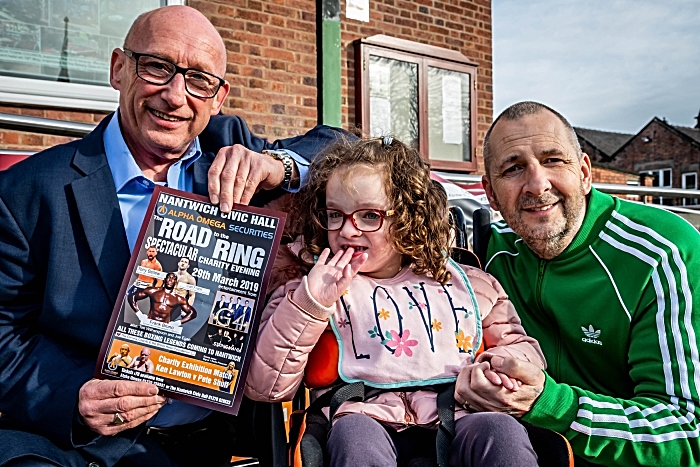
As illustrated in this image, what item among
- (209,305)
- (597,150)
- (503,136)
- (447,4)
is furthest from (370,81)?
(597,150)

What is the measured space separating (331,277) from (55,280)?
798mm

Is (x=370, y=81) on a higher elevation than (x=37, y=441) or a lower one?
higher

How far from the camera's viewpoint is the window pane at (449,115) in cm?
777

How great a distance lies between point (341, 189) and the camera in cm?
199

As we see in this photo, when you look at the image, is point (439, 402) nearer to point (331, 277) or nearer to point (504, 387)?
point (504, 387)

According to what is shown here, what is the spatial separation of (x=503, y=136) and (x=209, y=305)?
115 cm

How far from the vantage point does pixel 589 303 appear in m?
1.98

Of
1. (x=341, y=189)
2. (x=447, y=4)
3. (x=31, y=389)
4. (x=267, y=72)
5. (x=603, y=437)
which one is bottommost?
(x=603, y=437)

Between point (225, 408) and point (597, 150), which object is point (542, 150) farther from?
point (597, 150)

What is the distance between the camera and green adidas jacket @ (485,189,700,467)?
171cm

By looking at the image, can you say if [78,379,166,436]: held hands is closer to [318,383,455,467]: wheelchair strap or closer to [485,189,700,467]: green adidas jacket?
[318,383,455,467]: wheelchair strap

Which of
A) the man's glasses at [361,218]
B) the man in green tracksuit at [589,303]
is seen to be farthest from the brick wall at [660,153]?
the man's glasses at [361,218]

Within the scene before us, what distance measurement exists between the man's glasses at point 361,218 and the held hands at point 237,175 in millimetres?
246

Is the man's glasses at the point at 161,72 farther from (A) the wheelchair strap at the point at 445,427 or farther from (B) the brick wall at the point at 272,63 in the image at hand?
(B) the brick wall at the point at 272,63
